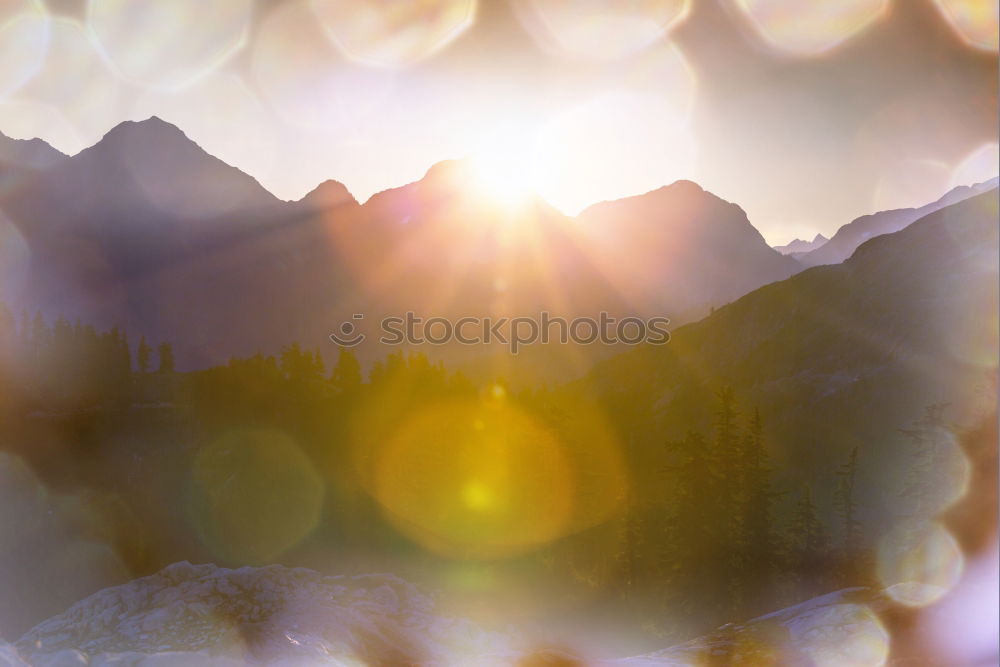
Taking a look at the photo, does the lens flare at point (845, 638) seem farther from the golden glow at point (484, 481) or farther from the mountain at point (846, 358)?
the mountain at point (846, 358)

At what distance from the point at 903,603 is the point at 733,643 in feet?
28.8

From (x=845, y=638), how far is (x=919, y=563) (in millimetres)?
11630

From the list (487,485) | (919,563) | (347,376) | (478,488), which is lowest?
(919,563)

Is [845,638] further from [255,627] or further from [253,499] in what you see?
[253,499]

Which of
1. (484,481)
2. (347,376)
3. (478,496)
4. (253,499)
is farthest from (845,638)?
(347,376)

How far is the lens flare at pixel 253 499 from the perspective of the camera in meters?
61.2

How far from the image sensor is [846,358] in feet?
381

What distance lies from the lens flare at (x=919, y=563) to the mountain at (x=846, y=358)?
13188mm

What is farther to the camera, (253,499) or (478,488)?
(478,488)

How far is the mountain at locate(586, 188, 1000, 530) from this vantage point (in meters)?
90.8

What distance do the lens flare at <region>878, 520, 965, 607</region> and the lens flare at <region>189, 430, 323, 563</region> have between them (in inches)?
1851

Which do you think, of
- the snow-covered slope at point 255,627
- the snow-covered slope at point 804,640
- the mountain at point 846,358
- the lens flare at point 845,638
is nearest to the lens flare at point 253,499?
the snow-covered slope at point 255,627

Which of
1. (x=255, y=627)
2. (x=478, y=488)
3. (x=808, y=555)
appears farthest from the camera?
(x=478, y=488)

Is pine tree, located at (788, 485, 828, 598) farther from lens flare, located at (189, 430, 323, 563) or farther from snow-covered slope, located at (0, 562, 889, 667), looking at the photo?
lens flare, located at (189, 430, 323, 563)
